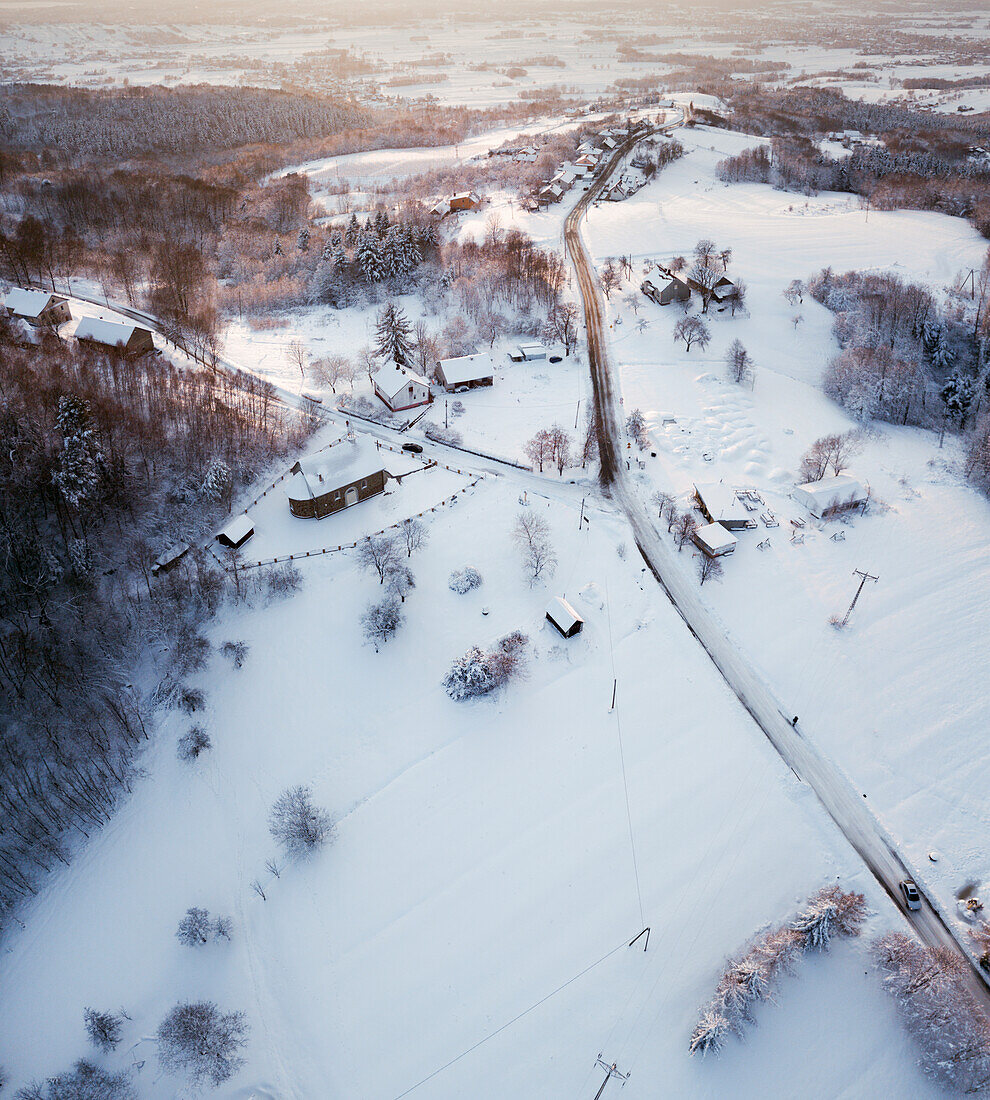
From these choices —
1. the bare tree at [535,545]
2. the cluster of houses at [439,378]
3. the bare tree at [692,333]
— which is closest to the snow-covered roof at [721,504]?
the bare tree at [535,545]

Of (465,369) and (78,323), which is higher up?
(78,323)

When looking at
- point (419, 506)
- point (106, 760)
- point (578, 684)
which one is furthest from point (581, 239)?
point (106, 760)

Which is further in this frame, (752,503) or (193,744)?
(752,503)

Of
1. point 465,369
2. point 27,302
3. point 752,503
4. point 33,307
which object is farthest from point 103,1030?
point 27,302

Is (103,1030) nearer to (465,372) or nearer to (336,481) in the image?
(336,481)

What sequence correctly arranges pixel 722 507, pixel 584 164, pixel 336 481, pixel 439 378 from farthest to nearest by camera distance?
pixel 584 164, pixel 439 378, pixel 336 481, pixel 722 507

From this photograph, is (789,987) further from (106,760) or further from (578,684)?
(106,760)

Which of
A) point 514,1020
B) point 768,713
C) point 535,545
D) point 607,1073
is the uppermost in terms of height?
point 535,545
